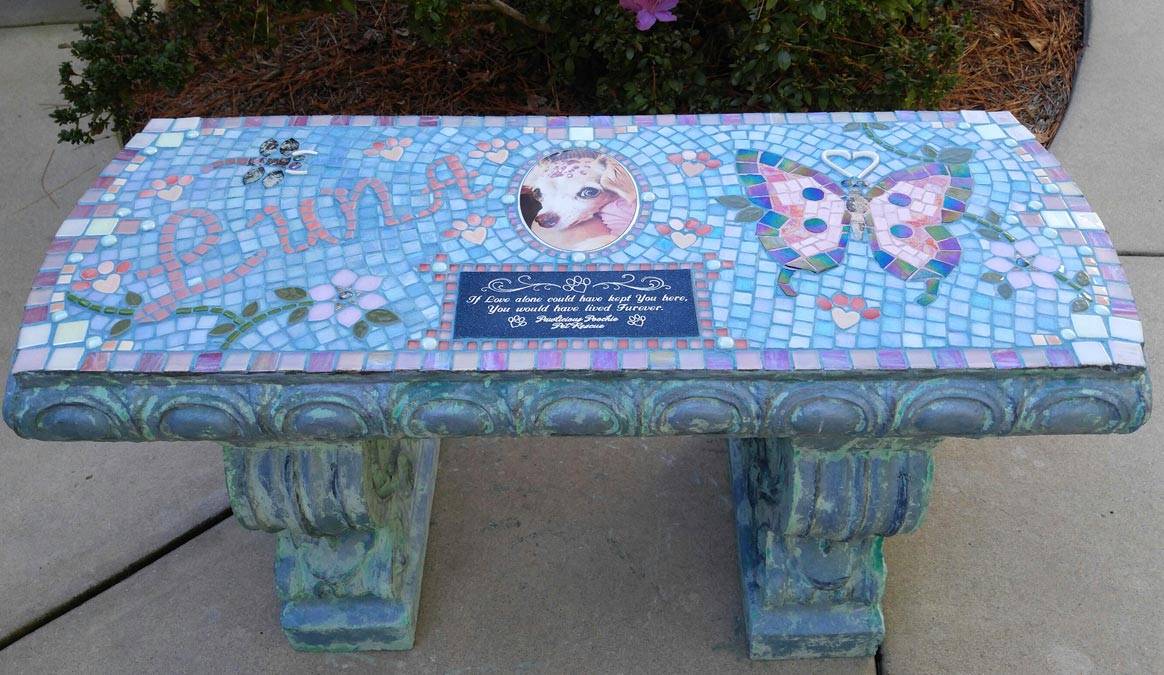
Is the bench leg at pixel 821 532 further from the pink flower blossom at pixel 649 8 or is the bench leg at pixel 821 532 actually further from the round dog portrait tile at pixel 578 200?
the pink flower blossom at pixel 649 8

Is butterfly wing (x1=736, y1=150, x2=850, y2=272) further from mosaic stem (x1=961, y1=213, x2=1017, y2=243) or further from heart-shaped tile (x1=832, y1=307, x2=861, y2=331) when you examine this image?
mosaic stem (x1=961, y1=213, x2=1017, y2=243)

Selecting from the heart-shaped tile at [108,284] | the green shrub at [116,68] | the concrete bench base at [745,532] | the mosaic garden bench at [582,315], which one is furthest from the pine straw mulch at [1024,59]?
the heart-shaped tile at [108,284]

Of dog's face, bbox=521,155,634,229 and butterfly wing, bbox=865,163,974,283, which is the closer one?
butterfly wing, bbox=865,163,974,283

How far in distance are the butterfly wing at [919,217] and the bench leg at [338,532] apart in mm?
1152

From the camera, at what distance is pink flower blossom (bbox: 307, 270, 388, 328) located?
73.7 inches

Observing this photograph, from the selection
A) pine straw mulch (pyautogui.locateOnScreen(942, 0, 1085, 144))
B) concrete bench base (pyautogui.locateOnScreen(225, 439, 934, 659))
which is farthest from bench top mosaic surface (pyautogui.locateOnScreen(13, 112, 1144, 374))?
pine straw mulch (pyautogui.locateOnScreen(942, 0, 1085, 144))

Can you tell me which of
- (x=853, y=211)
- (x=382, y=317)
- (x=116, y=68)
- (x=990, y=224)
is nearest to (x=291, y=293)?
(x=382, y=317)

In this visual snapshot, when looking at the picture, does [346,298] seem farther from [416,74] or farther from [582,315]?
[416,74]

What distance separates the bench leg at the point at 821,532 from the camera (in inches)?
82.8

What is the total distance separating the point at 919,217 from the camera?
6.76ft

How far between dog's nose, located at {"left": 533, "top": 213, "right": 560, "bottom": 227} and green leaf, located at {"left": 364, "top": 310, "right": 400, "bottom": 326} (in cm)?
39

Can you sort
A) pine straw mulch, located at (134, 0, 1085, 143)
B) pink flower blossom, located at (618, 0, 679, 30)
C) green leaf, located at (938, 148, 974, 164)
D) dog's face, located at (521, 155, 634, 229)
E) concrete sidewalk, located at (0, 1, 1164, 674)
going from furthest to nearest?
pine straw mulch, located at (134, 0, 1085, 143) → pink flower blossom, located at (618, 0, 679, 30) → concrete sidewalk, located at (0, 1, 1164, 674) → green leaf, located at (938, 148, 974, 164) → dog's face, located at (521, 155, 634, 229)

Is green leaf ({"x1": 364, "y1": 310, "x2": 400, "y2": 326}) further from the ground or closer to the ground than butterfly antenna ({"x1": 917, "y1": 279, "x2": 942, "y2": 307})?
further from the ground

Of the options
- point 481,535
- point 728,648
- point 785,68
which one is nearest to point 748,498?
point 728,648
